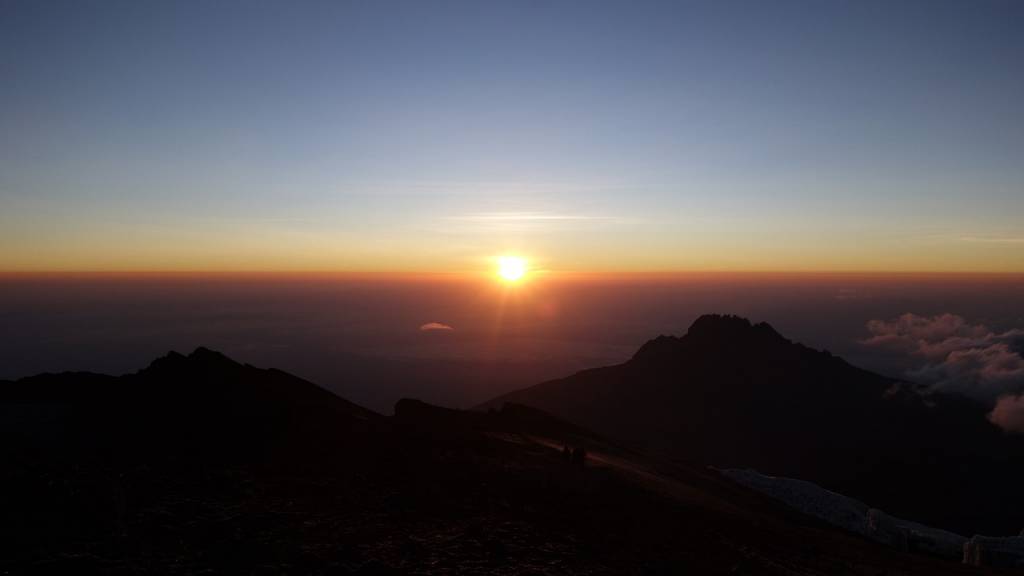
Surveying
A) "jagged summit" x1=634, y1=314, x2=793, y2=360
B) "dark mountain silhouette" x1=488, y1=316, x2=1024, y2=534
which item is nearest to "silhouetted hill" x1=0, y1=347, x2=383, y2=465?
"dark mountain silhouette" x1=488, y1=316, x2=1024, y2=534

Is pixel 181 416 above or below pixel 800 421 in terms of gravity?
above

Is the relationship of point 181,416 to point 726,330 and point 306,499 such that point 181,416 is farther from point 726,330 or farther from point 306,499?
point 726,330

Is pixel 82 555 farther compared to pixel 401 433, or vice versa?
pixel 401 433

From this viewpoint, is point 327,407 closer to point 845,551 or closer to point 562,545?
point 562,545

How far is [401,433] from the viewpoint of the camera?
1039 inches

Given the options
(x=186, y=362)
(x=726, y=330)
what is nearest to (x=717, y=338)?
(x=726, y=330)

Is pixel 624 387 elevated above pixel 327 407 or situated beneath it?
situated beneath

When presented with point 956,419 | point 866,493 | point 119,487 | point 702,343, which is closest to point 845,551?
point 119,487

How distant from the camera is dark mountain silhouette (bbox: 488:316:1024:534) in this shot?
4835 inches

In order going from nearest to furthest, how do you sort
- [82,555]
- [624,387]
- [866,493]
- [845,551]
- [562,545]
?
[82,555] → [562,545] → [845,551] → [866,493] → [624,387]

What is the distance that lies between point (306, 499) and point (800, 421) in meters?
156

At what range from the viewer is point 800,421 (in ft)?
478

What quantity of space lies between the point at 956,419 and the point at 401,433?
19645 cm

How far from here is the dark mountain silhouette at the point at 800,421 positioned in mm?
122812
